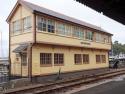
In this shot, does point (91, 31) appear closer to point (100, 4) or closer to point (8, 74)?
point (8, 74)

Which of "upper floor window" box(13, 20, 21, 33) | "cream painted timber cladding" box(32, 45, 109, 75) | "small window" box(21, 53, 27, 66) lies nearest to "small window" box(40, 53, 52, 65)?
"cream painted timber cladding" box(32, 45, 109, 75)

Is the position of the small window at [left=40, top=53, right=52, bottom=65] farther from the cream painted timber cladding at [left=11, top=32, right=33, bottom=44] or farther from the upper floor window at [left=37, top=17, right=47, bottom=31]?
the upper floor window at [left=37, top=17, right=47, bottom=31]

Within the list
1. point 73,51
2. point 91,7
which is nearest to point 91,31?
point 73,51

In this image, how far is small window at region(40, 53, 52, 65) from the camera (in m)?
23.9

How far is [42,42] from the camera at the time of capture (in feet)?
76.5

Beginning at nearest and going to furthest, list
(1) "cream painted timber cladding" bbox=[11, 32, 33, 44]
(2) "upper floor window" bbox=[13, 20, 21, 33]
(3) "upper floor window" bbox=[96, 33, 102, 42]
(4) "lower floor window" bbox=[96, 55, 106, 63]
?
(1) "cream painted timber cladding" bbox=[11, 32, 33, 44], (2) "upper floor window" bbox=[13, 20, 21, 33], (3) "upper floor window" bbox=[96, 33, 102, 42], (4) "lower floor window" bbox=[96, 55, 106, 63]

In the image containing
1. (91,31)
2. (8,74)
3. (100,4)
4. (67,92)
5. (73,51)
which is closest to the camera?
(100,4)

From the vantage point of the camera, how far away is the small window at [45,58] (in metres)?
23.9

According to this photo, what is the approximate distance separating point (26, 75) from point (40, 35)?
3867mm

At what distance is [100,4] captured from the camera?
1257 cm

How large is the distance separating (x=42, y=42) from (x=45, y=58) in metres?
1.82

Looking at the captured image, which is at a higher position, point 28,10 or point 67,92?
point 28,10

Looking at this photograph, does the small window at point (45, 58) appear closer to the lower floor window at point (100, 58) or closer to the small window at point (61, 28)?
the small window at point (61, 28)

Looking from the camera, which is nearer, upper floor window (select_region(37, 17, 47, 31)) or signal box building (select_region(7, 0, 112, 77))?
signal box building (select_region(7, 0, 112, 77))
